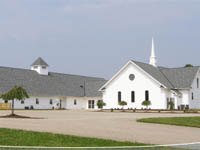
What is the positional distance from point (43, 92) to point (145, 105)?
798 inches

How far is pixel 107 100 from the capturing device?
5875 cm

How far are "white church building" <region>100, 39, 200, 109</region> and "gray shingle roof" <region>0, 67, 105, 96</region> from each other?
37.9ft

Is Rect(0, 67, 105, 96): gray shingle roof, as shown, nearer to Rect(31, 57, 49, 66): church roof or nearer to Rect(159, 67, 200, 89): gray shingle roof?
Rect(31, 57, 49, 66): church roof

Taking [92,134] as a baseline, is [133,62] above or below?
above

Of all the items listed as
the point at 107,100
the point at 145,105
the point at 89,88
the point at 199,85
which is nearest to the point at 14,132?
the point at 145,105

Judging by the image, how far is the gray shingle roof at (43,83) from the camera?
6225 centimetres

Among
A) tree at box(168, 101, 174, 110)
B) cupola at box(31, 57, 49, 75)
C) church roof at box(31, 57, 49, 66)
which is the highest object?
church roof at box(31, 57, 49, 66)

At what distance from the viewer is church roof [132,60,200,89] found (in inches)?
2199

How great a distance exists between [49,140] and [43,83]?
53.1 m

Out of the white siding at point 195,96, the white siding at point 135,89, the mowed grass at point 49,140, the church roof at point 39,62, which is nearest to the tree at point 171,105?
the white siding at point 135,89

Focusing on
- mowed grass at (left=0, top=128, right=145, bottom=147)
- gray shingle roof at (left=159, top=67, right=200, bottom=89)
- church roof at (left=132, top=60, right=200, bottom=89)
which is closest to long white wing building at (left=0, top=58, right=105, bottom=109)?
church roof at (left=132, top=60, right=200, bottom=89)

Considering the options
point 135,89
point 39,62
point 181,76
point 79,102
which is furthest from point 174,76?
point 39,62

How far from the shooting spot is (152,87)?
5447cm

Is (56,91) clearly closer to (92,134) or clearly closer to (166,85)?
(166,85)
